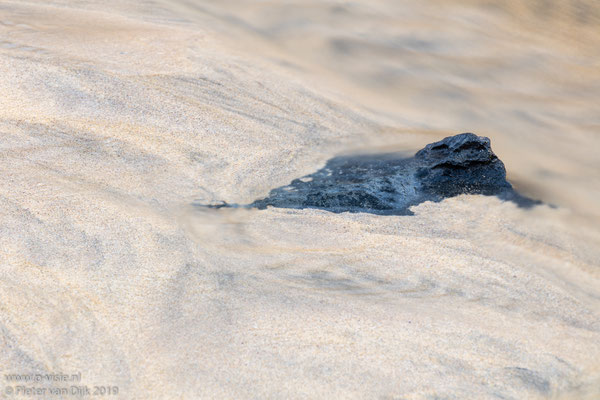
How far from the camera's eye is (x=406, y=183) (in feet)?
7.53

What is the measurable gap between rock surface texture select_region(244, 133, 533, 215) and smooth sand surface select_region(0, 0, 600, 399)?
6 cm

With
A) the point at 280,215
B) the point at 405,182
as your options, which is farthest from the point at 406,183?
the point at 280,215

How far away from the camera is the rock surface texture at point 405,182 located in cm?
218

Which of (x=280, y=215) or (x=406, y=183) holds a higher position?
(x=406, y=183)

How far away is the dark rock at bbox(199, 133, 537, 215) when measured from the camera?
7.16 feet

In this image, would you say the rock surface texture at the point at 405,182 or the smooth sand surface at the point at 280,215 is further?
the rock surface texture at the point at 405,182

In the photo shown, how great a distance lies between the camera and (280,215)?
2.12 m

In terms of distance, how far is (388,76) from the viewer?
322 centimetres

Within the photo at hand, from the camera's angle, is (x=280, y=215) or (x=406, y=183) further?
Answer: (x=406, y=183)

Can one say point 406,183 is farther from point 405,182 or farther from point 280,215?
point 280,215

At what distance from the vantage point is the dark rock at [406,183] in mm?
2182

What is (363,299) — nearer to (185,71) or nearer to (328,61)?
(185,71)

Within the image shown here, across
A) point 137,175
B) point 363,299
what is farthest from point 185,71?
point 363,299

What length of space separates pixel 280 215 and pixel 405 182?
0.53 meters
